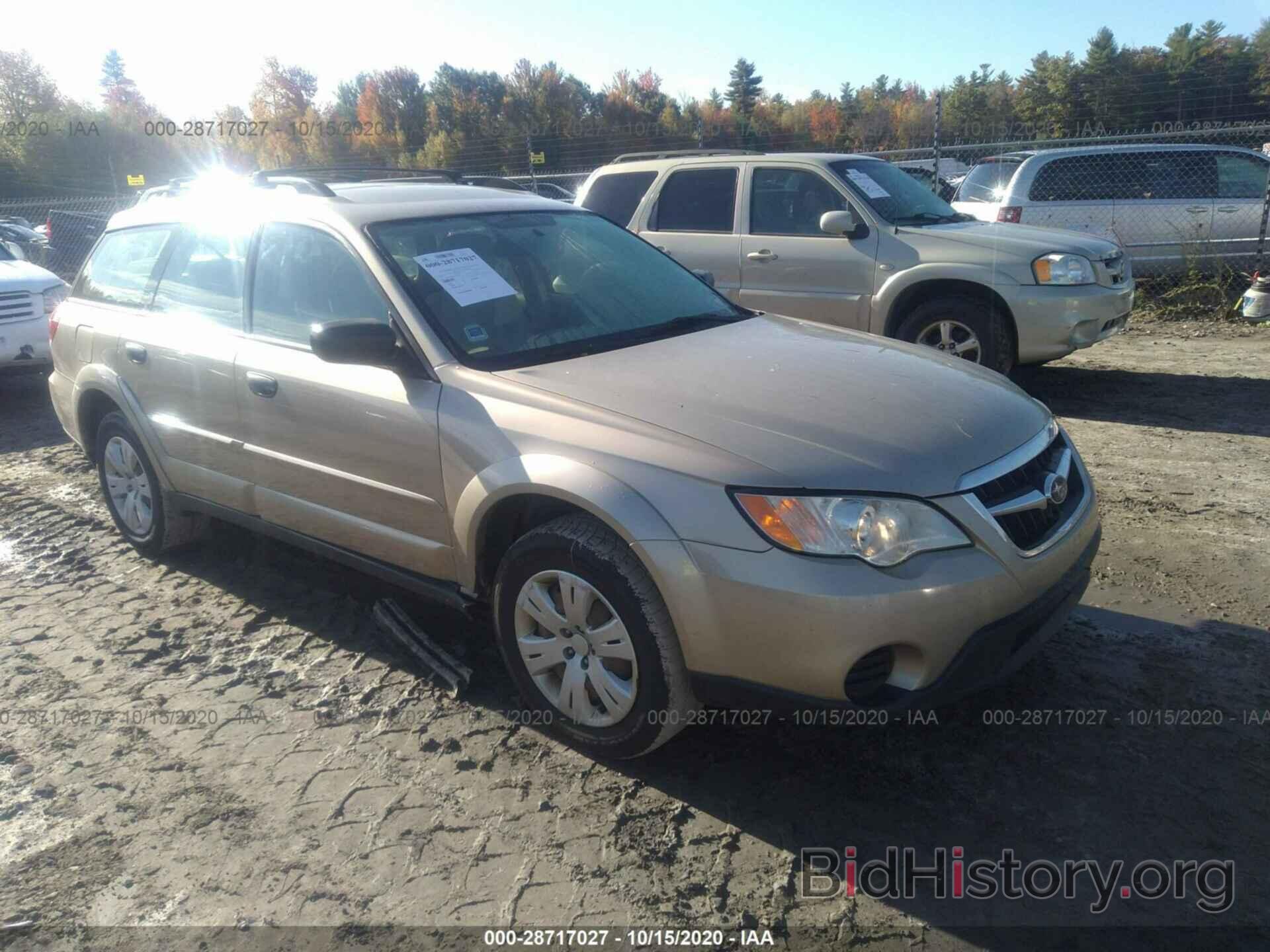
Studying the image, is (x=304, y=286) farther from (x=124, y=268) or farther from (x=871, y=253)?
(x=871, y=253)

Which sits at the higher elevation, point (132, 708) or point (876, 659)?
point (876, 659)

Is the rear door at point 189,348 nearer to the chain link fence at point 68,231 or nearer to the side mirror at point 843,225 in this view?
the side mirror at point 843,225

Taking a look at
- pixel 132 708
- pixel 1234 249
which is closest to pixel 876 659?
pixel 132 708

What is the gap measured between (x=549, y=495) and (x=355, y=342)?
0.85 m

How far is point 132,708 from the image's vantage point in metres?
3.52

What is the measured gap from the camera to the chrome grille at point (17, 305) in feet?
28.2

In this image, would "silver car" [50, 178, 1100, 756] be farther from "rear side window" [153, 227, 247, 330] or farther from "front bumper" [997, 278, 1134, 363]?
"front bumper" [997, 278, 1134, 363]

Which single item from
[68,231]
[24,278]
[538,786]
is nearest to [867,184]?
[538,786]

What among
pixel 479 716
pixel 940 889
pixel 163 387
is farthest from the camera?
pixel 163 387

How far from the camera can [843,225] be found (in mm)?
6934

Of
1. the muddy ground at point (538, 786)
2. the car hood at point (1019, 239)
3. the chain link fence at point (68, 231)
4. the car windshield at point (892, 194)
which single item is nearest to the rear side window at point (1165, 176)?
the car hood at point (1019, 239)

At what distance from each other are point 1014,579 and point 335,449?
2293 mm

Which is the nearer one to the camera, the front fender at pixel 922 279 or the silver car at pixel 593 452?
the silver car at pixel 593 452

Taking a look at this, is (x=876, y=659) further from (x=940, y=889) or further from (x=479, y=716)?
(x=479, y=716)
